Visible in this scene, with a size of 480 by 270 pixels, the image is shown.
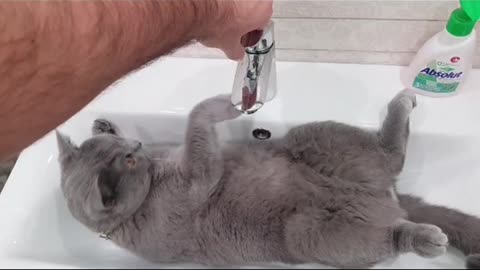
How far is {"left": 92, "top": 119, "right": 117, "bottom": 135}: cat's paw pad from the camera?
0.99m

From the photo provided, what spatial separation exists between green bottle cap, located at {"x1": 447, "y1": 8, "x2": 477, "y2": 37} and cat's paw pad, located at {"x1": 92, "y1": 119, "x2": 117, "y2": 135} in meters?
0.64

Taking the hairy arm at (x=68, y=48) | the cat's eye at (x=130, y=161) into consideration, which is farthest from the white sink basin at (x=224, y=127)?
the hairy arm at (x=68, y=48)

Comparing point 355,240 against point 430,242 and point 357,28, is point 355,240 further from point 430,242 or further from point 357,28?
point 357,28

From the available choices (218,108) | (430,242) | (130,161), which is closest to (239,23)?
(218,108)

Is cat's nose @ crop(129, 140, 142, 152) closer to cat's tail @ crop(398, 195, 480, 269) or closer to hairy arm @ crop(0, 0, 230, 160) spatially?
hairy arm @ crop(0, 0, 230, 160)

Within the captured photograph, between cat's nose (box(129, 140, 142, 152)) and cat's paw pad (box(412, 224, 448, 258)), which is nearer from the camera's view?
cat's paw pad (box(412, 224, 448, 258))

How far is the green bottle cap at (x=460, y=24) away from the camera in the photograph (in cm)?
82

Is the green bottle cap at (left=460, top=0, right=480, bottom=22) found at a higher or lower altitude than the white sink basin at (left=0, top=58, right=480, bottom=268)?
higher

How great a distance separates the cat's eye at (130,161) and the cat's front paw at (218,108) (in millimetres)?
138

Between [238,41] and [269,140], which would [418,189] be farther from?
[238,41]

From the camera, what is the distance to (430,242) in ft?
2.63

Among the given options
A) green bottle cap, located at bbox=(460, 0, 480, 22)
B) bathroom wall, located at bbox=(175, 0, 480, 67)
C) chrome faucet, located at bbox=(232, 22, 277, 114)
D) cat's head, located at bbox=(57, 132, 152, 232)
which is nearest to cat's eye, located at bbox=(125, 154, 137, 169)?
cat's head, located at bbox=(57, 132, 152, 232)

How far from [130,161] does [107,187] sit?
0.07m

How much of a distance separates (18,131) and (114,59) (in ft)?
0.49
